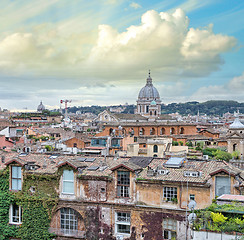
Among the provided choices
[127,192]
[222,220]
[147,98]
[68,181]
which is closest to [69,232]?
[68,181]

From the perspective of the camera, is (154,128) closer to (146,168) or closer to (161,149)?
(161,149)

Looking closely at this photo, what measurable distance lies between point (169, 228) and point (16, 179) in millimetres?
10755

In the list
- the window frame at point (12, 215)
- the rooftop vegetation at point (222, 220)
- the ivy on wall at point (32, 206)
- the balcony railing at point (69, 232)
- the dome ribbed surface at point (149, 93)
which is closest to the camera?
the rooftop vegetation at point (222, 220)

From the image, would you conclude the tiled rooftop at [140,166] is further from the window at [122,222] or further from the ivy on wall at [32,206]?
the window at [122,222]

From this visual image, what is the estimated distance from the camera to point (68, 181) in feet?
83.8

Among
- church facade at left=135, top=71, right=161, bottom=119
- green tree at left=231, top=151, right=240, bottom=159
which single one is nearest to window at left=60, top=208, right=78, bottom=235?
green tree at left=231, top=151, right=240, bottom=159

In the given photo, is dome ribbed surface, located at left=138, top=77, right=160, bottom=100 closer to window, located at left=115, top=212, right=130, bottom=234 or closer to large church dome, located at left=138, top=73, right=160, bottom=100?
large church dome, located at left=138, top=73, right=160, bottom=100

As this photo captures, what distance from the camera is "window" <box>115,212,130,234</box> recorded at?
24.2 m

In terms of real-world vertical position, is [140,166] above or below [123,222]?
Answer: above

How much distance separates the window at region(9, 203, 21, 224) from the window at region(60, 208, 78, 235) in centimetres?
306

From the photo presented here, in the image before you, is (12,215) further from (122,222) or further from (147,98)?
(147,98)

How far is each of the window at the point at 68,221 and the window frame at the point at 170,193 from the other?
612 centimetres

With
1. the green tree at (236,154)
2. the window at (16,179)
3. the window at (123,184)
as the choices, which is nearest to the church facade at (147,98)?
the green tree at (236,154)

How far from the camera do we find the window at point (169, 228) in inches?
903
